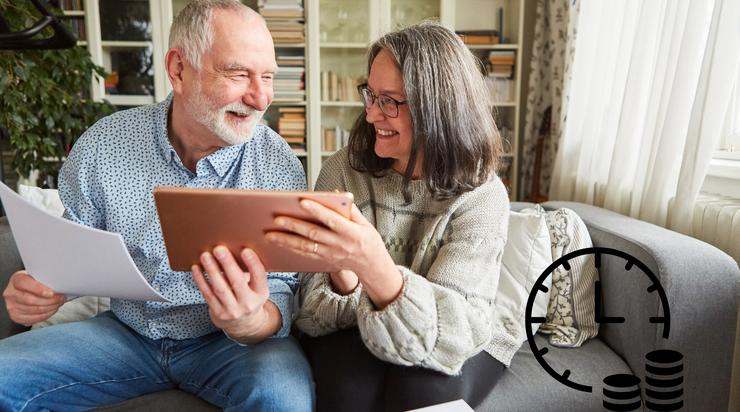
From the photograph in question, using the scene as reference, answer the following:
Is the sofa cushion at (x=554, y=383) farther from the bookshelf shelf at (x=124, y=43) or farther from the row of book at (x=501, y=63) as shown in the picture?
the bookshelf shelf at (x=124, y=43)

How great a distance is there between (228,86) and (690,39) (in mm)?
1301

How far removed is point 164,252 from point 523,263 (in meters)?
0.91

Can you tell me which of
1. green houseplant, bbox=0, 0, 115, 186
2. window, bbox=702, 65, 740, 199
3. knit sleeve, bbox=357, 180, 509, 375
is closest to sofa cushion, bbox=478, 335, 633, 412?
knit sleeve, bbox=357, 180, 509, 375

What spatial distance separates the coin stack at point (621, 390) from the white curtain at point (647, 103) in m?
0.53

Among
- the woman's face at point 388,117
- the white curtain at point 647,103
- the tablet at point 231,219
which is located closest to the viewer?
the tablet at point 231,219

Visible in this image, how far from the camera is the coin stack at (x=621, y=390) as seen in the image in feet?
3.91

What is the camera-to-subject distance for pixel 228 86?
1.13 metres

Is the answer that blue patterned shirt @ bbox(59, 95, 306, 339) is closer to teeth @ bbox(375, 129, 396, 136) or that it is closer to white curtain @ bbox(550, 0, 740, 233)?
teeth @ bbox(375, 129, 396, 136)

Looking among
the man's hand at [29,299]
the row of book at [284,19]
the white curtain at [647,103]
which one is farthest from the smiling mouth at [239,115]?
the row of book at [284,19]

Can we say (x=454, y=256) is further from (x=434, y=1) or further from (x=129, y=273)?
(x=434, y=1)

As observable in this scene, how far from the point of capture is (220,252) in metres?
0.83

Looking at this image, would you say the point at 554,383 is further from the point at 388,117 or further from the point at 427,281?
the point at 388,117

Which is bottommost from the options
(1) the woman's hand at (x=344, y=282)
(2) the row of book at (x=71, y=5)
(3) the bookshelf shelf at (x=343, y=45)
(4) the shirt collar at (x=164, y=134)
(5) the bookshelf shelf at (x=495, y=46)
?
(1) the woman's hand at (x=344, y=282)

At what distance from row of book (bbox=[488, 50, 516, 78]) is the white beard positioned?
8.20ft
